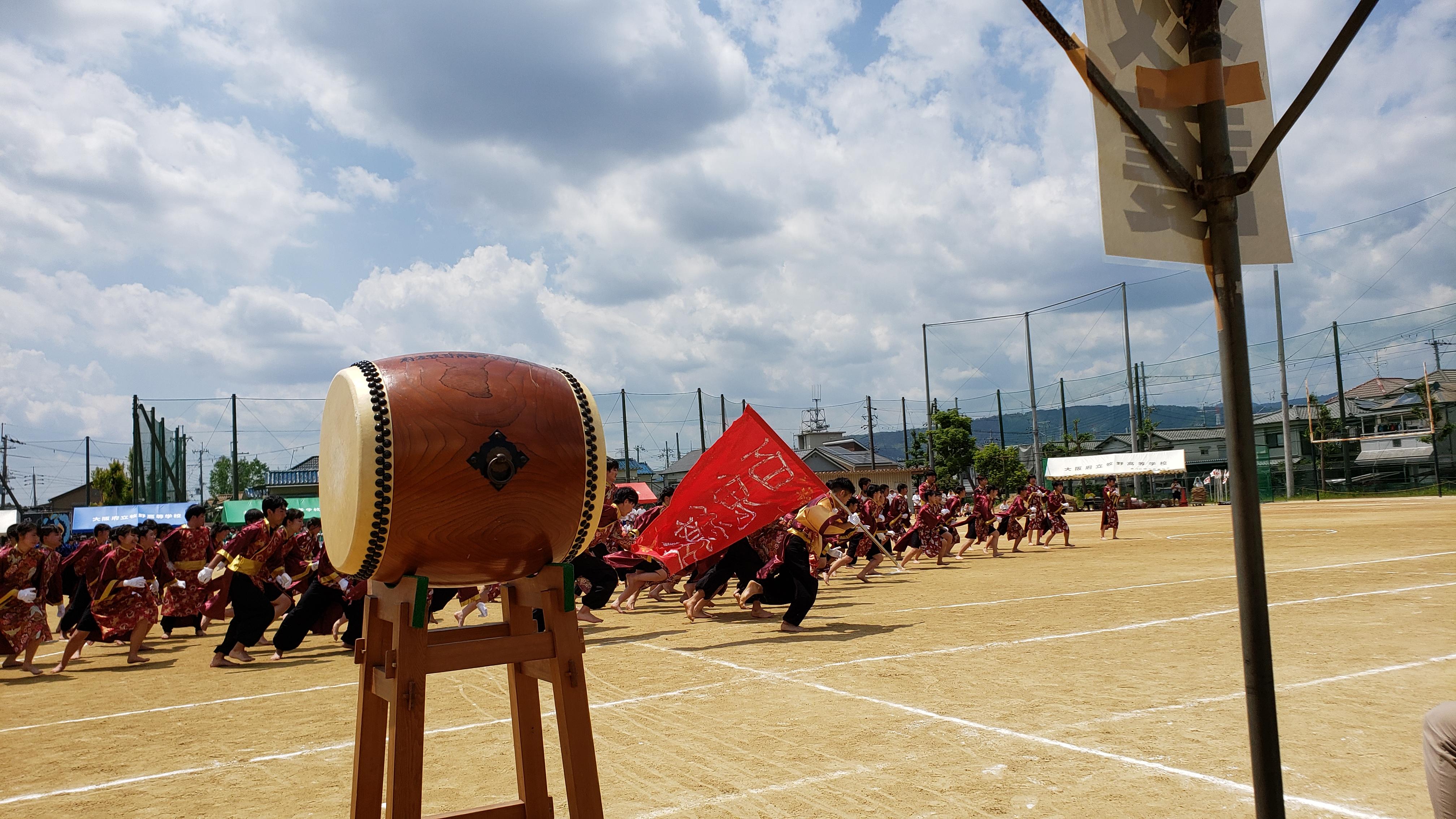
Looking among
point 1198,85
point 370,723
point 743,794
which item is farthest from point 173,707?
point 1198,85

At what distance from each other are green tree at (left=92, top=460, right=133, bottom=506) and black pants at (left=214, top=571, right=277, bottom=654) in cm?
3277

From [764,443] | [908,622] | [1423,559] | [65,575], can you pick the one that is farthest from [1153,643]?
[65,575]

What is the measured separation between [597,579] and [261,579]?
3222 mm

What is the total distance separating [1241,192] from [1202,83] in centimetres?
27

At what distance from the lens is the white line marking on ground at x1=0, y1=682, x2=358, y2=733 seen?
19.5ft

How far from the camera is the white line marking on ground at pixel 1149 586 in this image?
956cm

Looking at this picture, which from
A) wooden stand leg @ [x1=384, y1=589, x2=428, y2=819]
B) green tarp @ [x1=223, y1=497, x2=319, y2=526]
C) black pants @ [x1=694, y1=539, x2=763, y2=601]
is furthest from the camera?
green tarp @ [x1=223, y1=497, x2=319, y2=526]

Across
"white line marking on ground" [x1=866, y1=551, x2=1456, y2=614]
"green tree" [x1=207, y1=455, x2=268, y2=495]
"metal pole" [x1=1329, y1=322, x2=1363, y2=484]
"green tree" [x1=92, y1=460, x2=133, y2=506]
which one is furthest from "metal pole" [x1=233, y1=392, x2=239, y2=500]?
"metal pole" [x1=1329, y1=322, x2=1363, y2=484]

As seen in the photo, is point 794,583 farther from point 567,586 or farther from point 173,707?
point 567,586

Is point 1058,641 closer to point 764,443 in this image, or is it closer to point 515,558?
point 764,443

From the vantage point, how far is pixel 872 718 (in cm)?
477

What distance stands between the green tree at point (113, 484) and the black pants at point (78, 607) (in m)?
Answer: 30.2

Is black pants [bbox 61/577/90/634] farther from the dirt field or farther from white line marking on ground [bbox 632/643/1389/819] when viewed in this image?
white line marking on ground [bbox 632/643/1389/819]

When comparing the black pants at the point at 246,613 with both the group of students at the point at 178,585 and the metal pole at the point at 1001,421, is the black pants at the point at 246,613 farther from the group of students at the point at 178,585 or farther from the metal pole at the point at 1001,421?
the metal pole at the point at 1001,421
